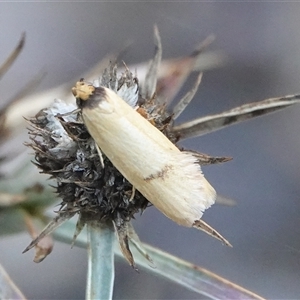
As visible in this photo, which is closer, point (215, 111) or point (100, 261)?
point (100, 261)

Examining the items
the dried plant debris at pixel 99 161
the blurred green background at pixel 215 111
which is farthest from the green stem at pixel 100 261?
the blurred green background at pixel 215 111

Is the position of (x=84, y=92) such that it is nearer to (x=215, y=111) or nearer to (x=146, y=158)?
(x=146, y=158)

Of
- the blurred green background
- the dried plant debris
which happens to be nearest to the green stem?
the dried plant debris

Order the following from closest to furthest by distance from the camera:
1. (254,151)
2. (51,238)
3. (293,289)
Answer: (51,238) → (293,289) → (254,151)

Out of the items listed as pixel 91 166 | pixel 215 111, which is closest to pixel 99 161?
pixel 91 166

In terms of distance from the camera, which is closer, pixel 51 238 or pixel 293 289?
pixel 51 238

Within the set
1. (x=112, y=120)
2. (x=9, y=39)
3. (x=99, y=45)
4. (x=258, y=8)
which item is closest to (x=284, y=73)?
(x=258, y=8)

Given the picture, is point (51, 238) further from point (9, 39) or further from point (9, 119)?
point (9, 39)

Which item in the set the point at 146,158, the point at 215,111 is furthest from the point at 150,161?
the point at 215,111
